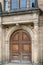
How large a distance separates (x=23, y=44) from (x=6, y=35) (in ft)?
4.89

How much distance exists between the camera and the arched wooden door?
48.2 feet

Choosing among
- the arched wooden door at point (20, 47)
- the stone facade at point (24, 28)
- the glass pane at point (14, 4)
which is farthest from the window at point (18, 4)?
the arched wooden door at point (20, 47)

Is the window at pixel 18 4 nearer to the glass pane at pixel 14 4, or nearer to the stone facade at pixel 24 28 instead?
the glass pane at pixel 14 4

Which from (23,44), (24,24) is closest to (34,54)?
(23,44)

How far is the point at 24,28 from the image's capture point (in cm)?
1460

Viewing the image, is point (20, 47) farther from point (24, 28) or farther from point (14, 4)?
point (14, 4)

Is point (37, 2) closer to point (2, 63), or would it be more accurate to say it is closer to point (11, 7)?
point (11, 7)

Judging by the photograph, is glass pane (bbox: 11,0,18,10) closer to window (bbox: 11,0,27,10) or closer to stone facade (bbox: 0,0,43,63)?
window (bbox: 11,0,27,10)

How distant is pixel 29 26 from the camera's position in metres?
14.5

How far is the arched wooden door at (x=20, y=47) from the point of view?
579 inches

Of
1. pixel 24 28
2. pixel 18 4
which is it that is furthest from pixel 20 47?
pixel 18 4

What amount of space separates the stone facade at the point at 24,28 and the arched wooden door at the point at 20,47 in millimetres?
320

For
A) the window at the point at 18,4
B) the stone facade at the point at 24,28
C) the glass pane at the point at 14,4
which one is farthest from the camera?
the glass pane at the point at 14,4

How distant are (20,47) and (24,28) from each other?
1.49 m
